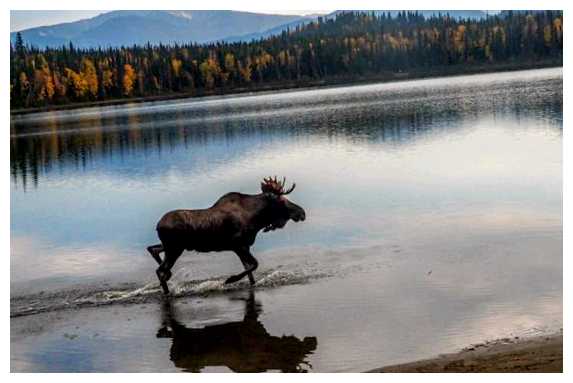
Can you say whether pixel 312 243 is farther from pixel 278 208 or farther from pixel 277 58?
pixel 277 58

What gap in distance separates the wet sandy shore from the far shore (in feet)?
84.8

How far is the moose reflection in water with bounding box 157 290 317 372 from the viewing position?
11.3 metres

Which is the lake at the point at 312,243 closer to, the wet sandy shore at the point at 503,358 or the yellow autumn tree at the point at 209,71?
the wet sandy shore at the point at 503,358

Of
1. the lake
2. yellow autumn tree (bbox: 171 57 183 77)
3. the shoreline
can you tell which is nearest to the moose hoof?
the lake

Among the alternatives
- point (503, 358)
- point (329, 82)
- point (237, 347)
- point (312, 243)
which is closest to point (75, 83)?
point (329, 82)

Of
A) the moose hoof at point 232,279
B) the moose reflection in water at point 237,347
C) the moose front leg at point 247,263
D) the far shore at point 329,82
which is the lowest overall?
the moose reflection in water at point 237,347

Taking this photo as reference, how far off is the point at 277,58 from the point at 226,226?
92.3 ft

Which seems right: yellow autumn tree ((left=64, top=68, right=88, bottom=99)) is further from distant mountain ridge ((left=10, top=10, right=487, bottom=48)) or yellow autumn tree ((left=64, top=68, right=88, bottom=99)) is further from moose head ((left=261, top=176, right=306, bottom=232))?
moose head ((left=261, top=176, right=306, bottom=232))

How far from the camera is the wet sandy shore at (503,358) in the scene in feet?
33.0

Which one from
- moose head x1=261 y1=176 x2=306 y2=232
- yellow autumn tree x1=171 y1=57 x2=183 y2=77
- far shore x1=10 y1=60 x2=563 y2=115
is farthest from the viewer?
yellow autumn tree x1=171 y1=57 x2=183 y2=77

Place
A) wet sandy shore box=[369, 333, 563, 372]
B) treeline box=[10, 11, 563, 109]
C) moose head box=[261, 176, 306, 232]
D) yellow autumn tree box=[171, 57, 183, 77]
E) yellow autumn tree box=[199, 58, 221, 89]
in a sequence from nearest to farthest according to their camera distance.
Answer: wet sandy shore box=[369, 333, 563, 372], moose head box=[261, 176, 306, 232], treeline box=[10, 11, 563, 109], yellow autumn tree box=[199, 58, 221, 89], yellow autumn tree box=[171, 57, 183, 77]

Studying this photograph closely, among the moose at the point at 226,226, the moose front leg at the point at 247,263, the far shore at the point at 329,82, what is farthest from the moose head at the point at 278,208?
the far shore at the point at 329,82

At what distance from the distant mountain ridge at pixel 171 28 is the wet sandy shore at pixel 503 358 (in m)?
11.0

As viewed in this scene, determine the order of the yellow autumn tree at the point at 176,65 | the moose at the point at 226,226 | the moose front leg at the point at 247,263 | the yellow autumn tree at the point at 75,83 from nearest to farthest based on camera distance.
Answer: the moose at the point at 226,226, the moose front leg at the point at 247,263, the yellow autumn tree at the point at 176,65, the yellow autumn tree at the point at 75,83
